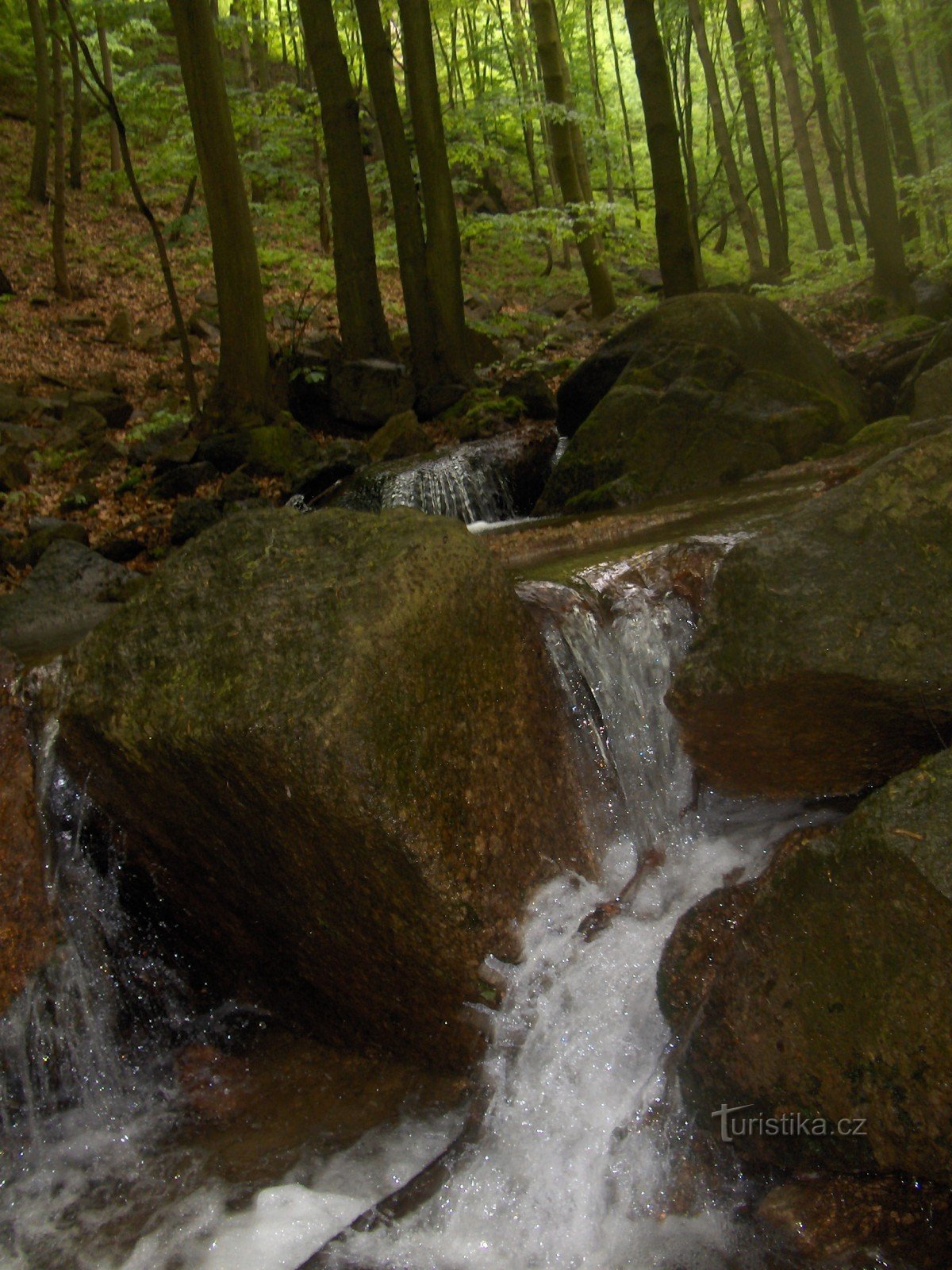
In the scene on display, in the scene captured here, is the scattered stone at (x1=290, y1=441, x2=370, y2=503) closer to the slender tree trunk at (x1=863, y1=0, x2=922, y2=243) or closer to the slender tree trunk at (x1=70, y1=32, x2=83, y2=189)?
the slender tree trunk at (x1=863, y1=0, x2=922, y2=243)

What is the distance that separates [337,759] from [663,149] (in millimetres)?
10752

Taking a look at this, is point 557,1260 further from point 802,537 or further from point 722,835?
point 802,537

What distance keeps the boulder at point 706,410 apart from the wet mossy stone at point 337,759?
5.23 m

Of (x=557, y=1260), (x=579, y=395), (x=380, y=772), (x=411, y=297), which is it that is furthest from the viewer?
(x=411, y=297)

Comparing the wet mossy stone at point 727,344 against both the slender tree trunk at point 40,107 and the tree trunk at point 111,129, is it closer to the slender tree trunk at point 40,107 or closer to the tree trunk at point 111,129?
the tree trunk at point 111,129

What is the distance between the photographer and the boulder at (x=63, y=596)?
757 cm

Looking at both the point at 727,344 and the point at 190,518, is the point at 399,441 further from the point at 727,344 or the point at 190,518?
the point at 727,344

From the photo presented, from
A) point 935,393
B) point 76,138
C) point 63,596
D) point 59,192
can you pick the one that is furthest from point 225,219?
point 76,138

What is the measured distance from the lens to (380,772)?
310 cm

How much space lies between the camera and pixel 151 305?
18203mm

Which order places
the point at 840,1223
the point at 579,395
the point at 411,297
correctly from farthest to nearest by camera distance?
the point at 411,297
the point at 579,395
the point at 840,1223

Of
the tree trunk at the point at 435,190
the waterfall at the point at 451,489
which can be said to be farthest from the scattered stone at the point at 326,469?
the tree trunk at the point at 435,190

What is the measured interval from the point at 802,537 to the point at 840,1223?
233 centimetres

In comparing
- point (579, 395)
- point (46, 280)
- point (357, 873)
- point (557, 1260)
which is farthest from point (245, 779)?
point (46, 280)
